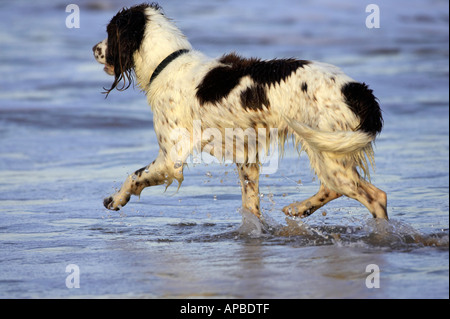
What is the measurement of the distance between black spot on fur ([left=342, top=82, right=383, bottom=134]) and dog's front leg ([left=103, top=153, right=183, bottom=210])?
136 cm

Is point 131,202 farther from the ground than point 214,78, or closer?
closer

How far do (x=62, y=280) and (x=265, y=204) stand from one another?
2.25 metres

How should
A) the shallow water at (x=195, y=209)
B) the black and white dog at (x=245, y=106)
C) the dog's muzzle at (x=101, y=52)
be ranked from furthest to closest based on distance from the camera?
the dog's muzzle at (x=101, y=52) → the black and white dog at (x=245, y=106) → the shallow water at (x=195, y=209)

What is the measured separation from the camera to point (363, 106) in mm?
4688

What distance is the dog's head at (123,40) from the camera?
5.67 meters

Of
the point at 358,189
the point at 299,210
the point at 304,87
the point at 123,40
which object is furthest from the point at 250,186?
the point at 123,40

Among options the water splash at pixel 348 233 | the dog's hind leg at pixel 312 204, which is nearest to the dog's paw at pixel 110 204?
→ the water splash at pixel 348 233

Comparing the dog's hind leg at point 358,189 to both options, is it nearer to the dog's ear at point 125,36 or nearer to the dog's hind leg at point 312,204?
the dog's hind leg at point 312,204

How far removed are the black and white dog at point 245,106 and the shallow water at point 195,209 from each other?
1.09 feet

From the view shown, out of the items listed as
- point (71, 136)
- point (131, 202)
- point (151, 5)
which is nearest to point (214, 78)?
point (151, 5)

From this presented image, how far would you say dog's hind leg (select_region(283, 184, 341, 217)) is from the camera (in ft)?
17.7

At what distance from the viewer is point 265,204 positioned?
20.2ft

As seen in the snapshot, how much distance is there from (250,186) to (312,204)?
1.56ft
